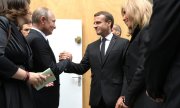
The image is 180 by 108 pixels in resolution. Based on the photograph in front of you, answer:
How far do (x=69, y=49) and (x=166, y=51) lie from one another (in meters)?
4.42

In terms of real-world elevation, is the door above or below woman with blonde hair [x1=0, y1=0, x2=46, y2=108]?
below

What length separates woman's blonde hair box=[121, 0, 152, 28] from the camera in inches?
108

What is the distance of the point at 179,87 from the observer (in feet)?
5.60

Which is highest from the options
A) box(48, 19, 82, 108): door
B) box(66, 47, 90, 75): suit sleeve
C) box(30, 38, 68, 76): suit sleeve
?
box(30, 38, 68, 76): suit sleeve

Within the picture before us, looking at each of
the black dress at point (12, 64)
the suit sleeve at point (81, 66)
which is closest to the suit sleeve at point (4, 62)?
the black dress at point (12, 64)

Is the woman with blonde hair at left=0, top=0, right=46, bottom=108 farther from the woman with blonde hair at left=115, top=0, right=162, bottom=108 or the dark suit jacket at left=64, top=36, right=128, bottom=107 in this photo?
the dark suit jacket at left=64, top=36, right=128, bottom=107

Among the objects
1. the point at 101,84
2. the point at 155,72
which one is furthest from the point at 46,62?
the point at 155,72

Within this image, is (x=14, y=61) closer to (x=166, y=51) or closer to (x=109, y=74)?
(x=166, y=51)

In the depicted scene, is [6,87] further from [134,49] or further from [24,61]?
[134,49]

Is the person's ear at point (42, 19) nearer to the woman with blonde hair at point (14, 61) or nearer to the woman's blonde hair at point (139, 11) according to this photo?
the woman with blonde hair at point (14, 61)

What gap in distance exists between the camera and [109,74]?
12.3 feet

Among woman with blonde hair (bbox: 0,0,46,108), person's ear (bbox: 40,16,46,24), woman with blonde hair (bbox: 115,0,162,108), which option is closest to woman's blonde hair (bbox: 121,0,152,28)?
woman with blonde hair (bbox: 115,0,162,108)

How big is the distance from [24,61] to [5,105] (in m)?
0.36

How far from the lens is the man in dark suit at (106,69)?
3727 millimetres
